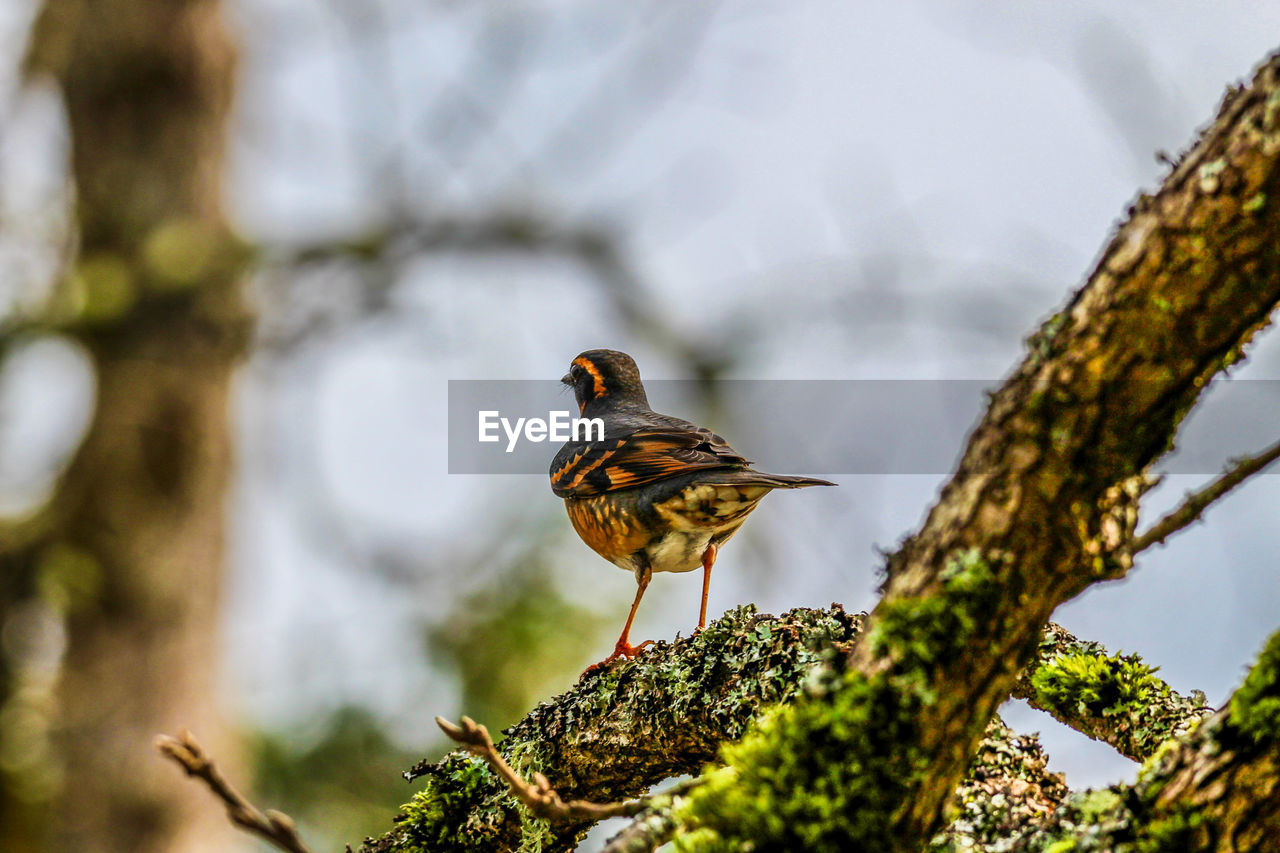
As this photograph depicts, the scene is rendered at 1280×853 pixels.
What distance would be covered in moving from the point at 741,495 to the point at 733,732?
5.91 ft

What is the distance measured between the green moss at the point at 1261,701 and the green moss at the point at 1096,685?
1.01 metres

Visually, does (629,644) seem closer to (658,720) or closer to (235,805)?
(658,720)

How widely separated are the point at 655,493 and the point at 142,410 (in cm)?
413

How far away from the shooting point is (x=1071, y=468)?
1580 mm

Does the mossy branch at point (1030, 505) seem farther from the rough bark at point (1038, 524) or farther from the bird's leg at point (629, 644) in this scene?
the bird's leg at point (629, 644)

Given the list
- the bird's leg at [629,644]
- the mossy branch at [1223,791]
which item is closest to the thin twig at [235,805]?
the mossy branch at [1223,791]

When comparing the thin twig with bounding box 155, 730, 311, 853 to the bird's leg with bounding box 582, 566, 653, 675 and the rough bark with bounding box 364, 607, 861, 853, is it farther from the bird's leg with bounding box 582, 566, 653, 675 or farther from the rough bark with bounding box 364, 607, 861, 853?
the bird's leg with bounding box 582, 566, 653, 675

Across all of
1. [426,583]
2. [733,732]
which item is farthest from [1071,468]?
[426,583]

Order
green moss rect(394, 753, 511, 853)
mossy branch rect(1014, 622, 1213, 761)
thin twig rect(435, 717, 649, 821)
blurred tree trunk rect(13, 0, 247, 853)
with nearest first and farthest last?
thin twig rect(435, 717, 649, 821) < mossy branch rect(1014, 622, 1213, 761) < green moss rect(394, 753, 511, 853) < blurred tree trunk rect(13, 0, 247, 853)

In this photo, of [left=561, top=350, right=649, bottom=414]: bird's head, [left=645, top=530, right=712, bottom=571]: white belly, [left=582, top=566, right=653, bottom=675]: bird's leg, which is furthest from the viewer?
[left=561, top=350, right=649, bottom=414]: bird's head

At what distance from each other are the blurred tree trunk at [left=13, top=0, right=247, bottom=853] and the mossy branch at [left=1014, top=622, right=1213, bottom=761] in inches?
205

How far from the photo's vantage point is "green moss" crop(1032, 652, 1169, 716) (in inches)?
101

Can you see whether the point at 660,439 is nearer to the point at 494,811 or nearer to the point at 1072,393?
the point at 494,811

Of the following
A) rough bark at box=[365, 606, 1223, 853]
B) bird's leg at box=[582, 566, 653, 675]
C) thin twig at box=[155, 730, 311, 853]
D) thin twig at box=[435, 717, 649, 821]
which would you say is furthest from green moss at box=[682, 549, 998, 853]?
bird's leg at box=[582, 566, 653, 675]
